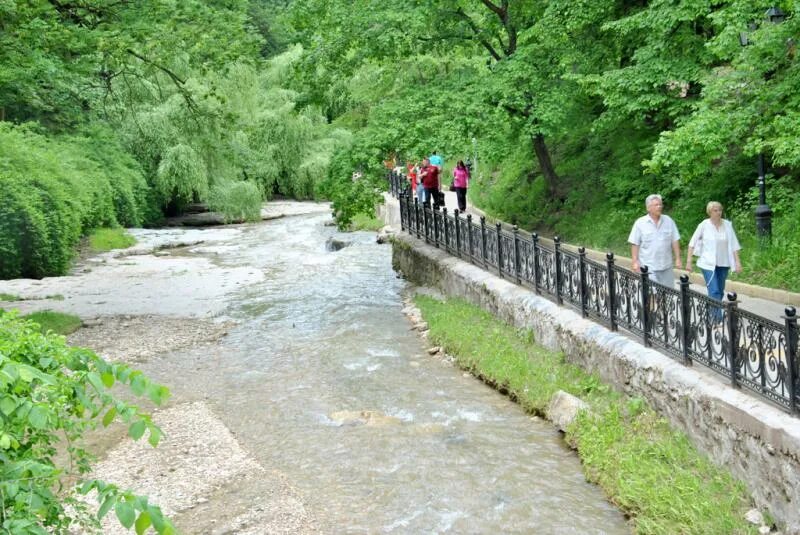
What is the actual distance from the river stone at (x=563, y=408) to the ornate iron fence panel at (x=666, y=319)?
1.09 metres

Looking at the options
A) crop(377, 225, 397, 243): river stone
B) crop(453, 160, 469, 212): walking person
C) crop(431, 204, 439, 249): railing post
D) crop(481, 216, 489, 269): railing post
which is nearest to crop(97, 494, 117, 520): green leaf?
crop(481, 216, 489, 269): railing post

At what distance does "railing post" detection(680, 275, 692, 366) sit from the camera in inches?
307

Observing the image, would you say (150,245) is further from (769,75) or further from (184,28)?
(769,75)

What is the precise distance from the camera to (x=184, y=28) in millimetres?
15555

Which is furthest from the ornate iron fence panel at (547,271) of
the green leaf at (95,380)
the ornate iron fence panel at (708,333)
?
the green leaf at (95,380)

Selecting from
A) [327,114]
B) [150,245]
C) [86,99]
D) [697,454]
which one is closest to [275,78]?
[327,114]

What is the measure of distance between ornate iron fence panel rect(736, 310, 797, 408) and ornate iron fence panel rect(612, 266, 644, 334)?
76.9 inches

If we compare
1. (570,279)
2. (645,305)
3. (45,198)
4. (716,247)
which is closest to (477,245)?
(570,279)

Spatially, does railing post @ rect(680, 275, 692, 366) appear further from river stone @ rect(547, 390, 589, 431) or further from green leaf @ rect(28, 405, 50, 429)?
green leaf @ rect(28, 405, 50, 429)

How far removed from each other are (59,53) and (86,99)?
7.77 m

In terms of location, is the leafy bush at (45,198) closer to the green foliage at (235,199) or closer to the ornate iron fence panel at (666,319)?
the green foliage at (235,199)

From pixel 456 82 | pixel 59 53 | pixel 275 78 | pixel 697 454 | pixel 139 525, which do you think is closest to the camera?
pixel 139 525

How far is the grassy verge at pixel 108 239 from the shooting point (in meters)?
28.4

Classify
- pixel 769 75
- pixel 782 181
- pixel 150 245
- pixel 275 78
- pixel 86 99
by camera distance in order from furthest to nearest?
pixel 275 78
pixel 150 245
pixel 86 99
pixel 782 181
pixel 769 75
